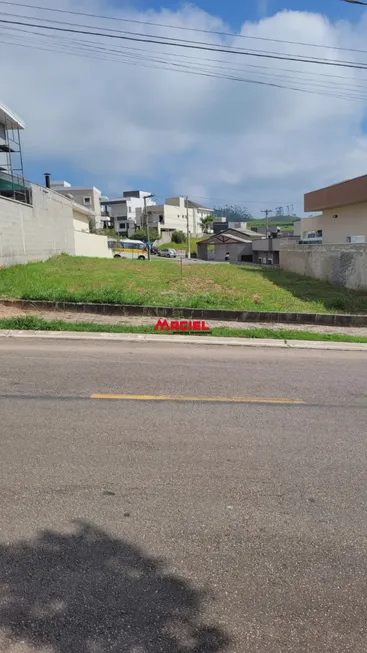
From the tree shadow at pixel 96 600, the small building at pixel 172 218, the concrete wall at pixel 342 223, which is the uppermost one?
the small building at pixel 172 218

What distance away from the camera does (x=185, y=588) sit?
252cm

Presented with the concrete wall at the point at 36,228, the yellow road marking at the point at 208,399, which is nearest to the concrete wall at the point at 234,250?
the concrete wall at the point at 36,228

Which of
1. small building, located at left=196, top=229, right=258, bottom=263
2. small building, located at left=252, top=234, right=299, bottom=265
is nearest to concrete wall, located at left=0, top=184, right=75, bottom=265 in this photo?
small building, located at left=252, top=234, right=299, bottom=265

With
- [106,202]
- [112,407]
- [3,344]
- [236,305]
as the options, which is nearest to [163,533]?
[112,407]

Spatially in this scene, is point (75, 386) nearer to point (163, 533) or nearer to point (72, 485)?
point (72, 485)

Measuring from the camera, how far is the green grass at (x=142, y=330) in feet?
34.2

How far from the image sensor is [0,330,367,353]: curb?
31.6 ft

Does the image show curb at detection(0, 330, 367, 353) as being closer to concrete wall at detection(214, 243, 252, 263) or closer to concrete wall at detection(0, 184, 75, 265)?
concrete wall at detection(0, 184, 75, 265)

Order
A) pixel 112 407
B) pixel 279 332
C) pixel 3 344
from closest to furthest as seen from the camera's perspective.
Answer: pixel 112 407
pixel 3 344
pixel 279 332

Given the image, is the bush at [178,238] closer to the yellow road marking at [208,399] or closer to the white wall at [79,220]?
the white wall at [79,220]

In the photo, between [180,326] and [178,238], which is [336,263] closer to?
[180,326]

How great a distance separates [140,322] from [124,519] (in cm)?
869

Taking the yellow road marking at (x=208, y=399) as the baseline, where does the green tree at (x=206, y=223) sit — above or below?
above

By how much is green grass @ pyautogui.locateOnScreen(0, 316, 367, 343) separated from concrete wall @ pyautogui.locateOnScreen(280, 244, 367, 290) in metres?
6.98
